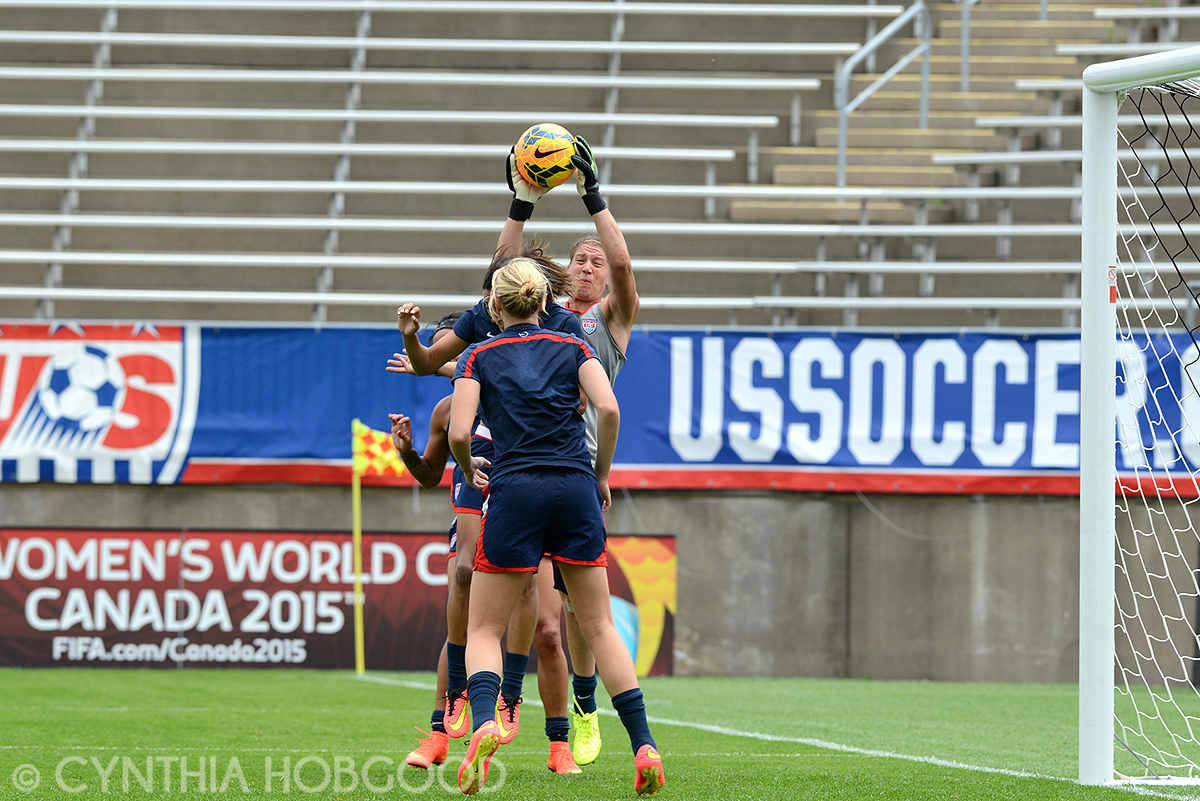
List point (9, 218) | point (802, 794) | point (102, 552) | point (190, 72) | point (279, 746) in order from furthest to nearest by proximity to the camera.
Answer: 1. point (190, 72)
2. point (9, 218)
3. point (102, 552)
4. point (279, 746)
5. point (802, 794)

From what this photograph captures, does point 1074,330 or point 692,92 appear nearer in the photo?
point 1074,330

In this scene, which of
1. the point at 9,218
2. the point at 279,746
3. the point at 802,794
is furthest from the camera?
the point at 9,218

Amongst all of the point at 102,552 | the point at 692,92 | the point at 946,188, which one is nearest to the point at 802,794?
the point at 102,552

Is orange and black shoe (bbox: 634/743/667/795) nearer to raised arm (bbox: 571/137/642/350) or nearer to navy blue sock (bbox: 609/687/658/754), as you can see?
navy blue sock (bbox: 609/687/658/754)

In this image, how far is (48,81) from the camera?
49.4 feet

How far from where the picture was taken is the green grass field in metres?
4.85

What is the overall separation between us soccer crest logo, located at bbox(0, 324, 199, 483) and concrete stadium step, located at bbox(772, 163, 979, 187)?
649 cm

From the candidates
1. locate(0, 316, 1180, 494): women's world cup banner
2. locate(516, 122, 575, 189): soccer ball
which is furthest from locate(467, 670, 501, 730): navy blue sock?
locate(0, 316, 1180, 494): women's world cup banner

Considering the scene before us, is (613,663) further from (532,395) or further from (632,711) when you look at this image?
(532,395)

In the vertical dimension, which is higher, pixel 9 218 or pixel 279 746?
pixel 9 218

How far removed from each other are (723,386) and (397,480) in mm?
2997

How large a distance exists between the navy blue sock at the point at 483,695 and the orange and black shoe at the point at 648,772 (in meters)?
0.18

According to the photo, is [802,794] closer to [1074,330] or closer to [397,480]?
[397,480]

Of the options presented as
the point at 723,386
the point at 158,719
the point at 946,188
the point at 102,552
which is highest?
the point at 946,188
